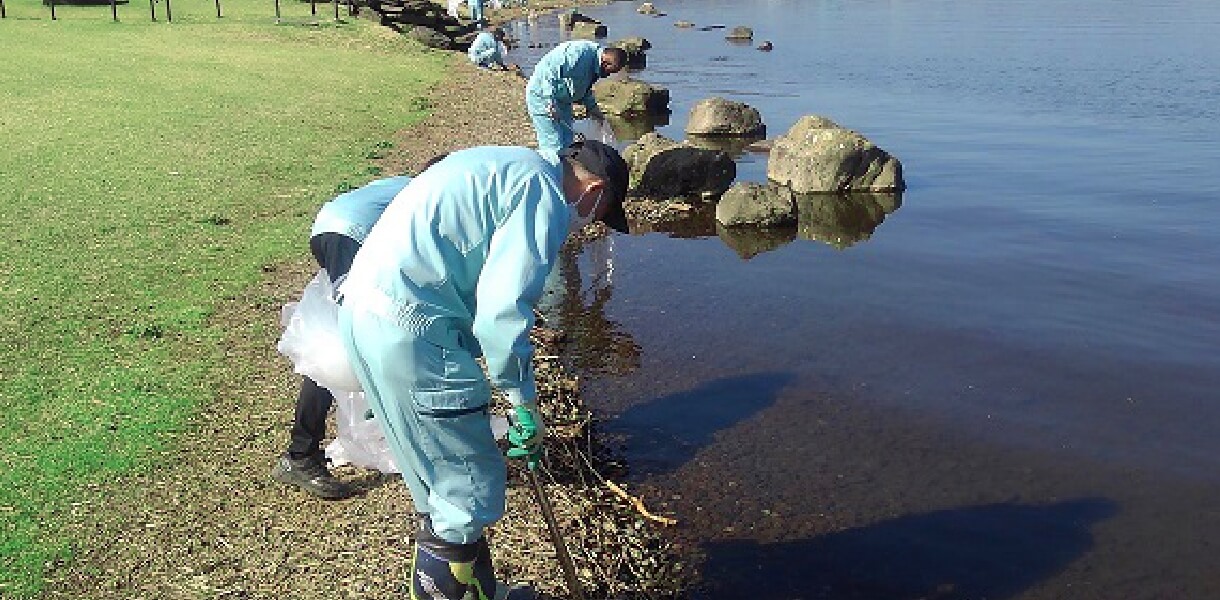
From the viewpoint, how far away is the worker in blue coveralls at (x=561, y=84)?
11961 mm

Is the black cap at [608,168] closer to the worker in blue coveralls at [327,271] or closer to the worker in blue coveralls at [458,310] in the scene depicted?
the worker in blue coveralls at [458,310]

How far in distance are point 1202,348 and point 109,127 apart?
15.8m

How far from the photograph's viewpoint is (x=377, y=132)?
59.1ft

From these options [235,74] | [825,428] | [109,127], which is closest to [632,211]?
[825,428]

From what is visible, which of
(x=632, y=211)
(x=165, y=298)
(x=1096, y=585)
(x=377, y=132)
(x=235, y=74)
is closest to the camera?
(x=1096, y=585)

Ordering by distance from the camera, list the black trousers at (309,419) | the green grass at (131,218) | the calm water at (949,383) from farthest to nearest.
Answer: the calm water at (949,383) < the green grass at (131,218) < the black trousers at (309,419)

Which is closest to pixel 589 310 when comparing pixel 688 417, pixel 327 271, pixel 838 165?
pixel 688 417

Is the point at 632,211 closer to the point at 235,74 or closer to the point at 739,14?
the point at 235,74

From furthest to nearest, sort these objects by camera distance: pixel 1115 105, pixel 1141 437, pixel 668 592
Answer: pixel 1115 105
pixel 1141 437
pixel 668 592

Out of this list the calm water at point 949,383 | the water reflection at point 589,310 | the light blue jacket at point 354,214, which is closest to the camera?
the light blue jacket at point 354,214

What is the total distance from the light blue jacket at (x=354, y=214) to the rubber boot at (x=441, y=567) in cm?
166

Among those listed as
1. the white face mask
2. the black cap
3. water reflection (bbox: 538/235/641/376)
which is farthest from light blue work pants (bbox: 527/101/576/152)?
the white face mask

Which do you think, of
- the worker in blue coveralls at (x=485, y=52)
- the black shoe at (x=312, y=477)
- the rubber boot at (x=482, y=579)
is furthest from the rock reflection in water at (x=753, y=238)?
the worker in blue coveralls at (x=485, y=52)

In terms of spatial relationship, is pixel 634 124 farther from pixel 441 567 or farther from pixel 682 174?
pixel 441 567
